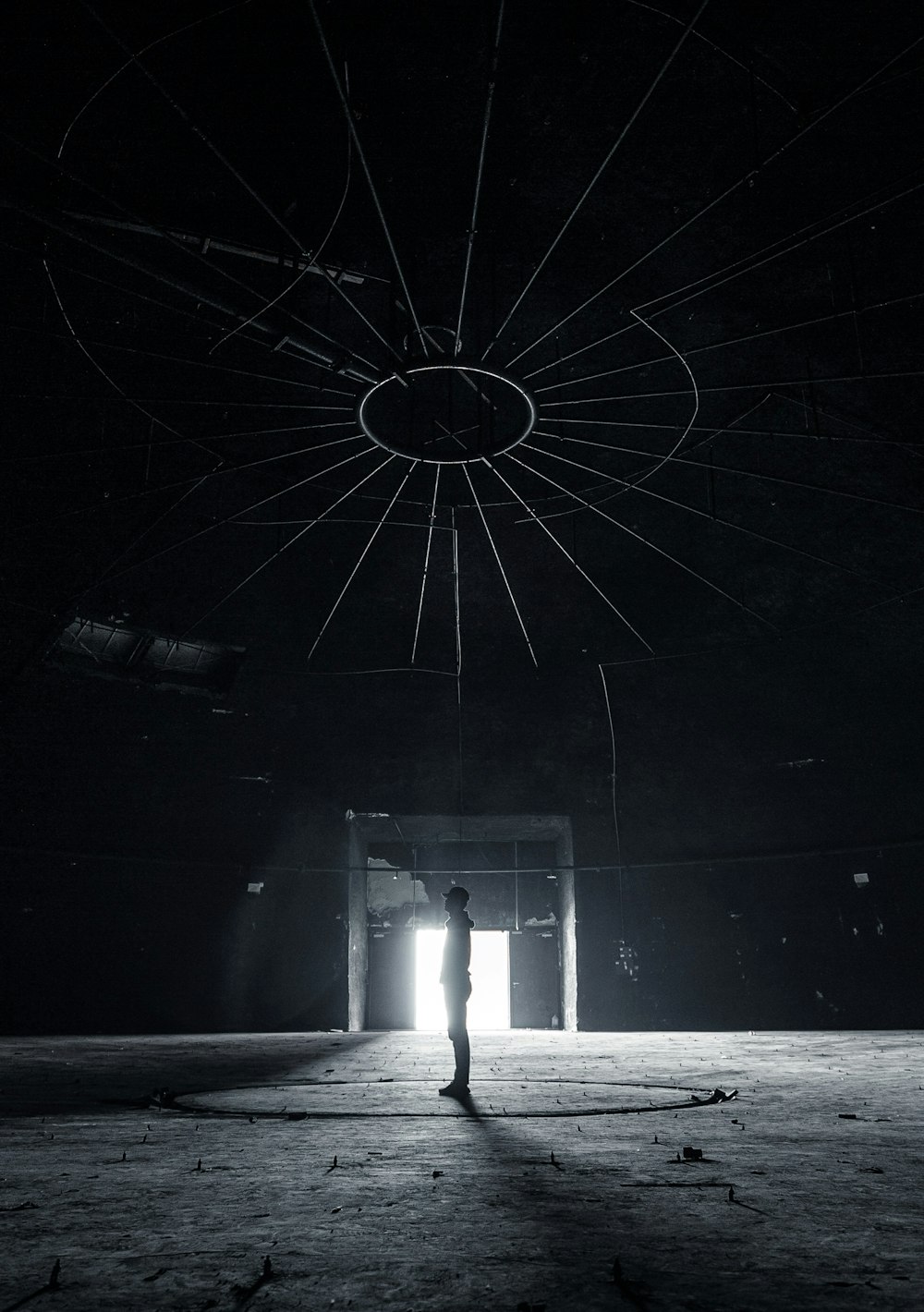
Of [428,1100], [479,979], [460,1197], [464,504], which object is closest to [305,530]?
[464,504]

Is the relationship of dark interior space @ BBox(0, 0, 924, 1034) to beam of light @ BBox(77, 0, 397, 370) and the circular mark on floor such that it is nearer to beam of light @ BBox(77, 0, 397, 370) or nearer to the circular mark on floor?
beam of light @ BBox(77, 0, 397, 370)

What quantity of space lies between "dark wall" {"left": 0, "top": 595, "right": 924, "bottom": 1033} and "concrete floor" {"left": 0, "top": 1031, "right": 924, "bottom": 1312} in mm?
11498

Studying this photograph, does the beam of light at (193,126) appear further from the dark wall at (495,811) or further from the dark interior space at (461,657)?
the dark wall at (495,811)

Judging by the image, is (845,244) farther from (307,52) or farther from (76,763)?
(76,763)

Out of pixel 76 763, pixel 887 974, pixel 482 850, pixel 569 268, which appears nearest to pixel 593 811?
pixel 482 850

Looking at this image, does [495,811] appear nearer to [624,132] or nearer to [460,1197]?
[624,132]

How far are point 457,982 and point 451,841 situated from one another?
14.9m

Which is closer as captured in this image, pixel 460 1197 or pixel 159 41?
pixel 460 1197

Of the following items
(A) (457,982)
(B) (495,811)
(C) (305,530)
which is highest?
(C) (305,530)

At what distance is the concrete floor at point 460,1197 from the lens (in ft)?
9.09

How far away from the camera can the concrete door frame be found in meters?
21.4

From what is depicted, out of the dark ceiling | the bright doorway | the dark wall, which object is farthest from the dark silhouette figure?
the bright doorway

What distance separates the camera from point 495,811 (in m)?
21.8

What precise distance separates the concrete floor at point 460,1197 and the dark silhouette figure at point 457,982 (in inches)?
10.7
